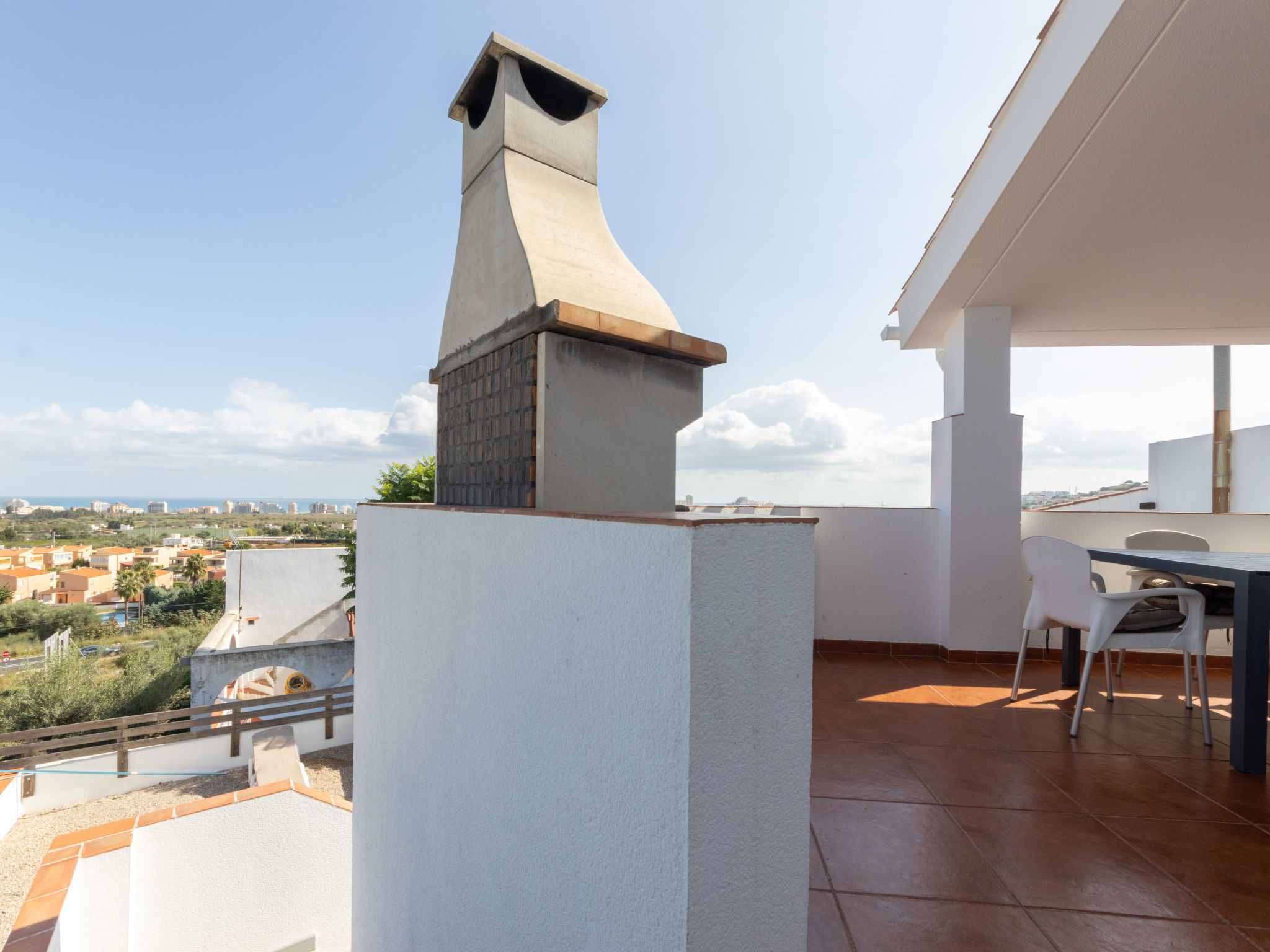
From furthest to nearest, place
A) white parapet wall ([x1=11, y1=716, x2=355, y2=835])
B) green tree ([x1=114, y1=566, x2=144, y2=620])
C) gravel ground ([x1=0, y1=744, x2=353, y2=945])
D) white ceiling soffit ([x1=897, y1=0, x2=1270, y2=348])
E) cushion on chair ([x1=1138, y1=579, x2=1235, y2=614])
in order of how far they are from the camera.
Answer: green tree ([x1=114, y1=566, x2=144, y2=620]) → white parapet wall ([x1=11, y1=716, x2=355, y2=835]) → gravel ground ([x1=0, y1=744, x2=353, y2=945]) → cushion on chair ([x1=1138, y1=579, x2=1235, y2=614]) → white ceiling soffit ([x1=897, y1=0, x2=1270, y2=348])

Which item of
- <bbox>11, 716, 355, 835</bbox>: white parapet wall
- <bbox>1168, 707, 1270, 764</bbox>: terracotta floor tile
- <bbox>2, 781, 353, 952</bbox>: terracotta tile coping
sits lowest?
<bbox>11, 716, 355, 835</bbox>: white parapet wall

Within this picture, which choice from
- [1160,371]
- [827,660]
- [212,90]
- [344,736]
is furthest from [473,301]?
[212,90]

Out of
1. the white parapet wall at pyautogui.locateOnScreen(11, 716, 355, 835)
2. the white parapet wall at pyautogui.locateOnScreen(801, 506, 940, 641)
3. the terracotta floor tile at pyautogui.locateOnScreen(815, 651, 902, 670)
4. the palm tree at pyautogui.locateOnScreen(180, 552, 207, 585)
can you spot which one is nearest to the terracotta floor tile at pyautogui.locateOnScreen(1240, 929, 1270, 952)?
the terracotta floor tile at pyautogui.locateOnScreen(815, 651, 902, 670)

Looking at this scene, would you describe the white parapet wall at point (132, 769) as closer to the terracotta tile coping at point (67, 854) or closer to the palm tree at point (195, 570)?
the terracotta tile coping at point (67, 854)

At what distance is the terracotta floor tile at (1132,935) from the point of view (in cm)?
136

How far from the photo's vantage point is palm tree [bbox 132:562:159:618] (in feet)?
112

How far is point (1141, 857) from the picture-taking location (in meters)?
1.75

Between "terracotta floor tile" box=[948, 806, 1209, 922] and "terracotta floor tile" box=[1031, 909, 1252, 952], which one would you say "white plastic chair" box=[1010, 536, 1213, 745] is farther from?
"terracotta floor tile" box=[1031, 909, 1252, 952]

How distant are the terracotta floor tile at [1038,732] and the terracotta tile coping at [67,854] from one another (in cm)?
468

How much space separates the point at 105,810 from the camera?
8.41 m

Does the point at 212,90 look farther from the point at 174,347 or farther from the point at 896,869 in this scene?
the point at 174,347

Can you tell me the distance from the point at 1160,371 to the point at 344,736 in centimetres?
1406

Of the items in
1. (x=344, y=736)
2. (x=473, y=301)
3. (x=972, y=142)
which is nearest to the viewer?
(x=473, y=301)

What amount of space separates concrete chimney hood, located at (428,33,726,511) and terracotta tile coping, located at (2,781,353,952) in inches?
112
